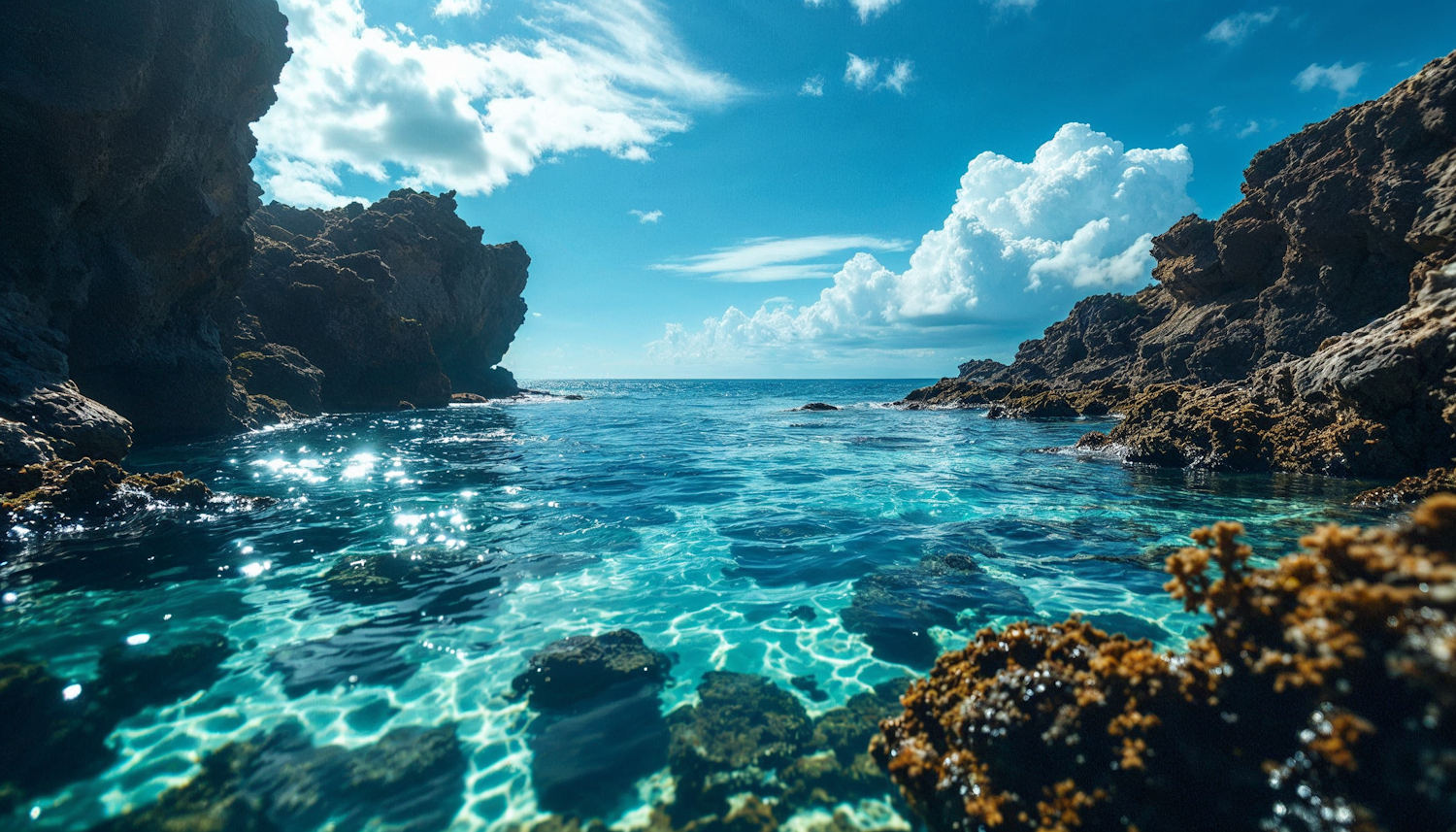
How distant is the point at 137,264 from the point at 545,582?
29442 millimetres

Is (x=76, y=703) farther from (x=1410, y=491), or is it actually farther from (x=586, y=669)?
(x=1410, y=491)

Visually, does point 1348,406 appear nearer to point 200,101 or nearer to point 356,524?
point 356,524

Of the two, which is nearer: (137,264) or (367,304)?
(137,264)

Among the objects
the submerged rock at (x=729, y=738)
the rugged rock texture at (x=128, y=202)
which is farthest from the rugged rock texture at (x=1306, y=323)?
the rugged rock texture at (x=128, y=202)

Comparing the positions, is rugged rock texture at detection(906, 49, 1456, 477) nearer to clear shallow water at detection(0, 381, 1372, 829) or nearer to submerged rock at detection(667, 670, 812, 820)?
clear shallow water at detection(0, 381, 1372, 829)

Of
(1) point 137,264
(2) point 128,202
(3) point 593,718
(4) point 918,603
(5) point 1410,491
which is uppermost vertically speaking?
(2) point 128,202

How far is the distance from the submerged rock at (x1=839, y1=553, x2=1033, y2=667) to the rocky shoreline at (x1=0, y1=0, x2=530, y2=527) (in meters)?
16.7

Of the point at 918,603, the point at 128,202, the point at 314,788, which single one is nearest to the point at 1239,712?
the point at 918,603

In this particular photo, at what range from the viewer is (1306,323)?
3619 centimetres

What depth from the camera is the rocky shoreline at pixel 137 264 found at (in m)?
14.1

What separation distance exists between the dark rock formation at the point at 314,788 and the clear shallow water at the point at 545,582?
192 millimetres

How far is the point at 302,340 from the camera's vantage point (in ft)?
163

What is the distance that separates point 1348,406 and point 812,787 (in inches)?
776

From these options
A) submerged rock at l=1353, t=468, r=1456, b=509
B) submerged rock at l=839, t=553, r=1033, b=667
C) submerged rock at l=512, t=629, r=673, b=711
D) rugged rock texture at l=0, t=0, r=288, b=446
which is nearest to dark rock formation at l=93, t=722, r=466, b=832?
submerged rock at l=512, t=629, r=673, b=711
